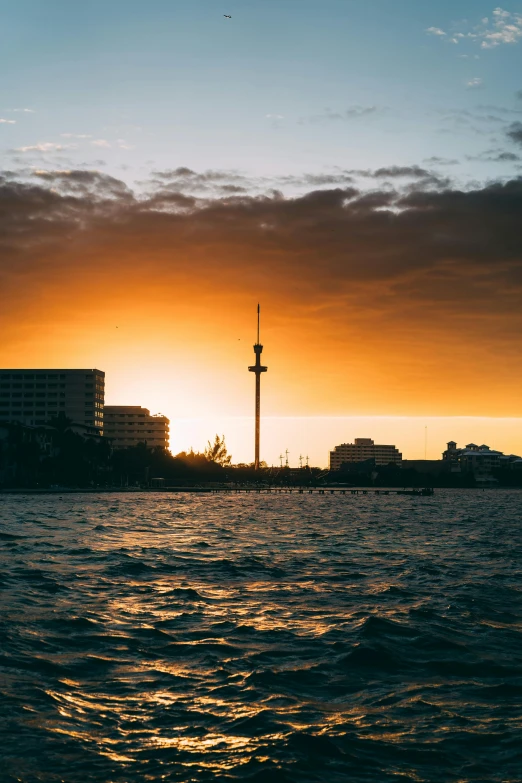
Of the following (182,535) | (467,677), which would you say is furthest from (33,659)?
(182,535)

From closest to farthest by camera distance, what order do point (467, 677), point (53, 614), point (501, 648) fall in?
1. point (467, 677)
2. point (501, 648)
3. point (53, 614)

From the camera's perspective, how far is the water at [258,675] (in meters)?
13.1

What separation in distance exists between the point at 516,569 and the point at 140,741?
33833 millimetres

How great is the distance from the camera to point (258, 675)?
18.5 meters

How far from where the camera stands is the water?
43.0 feet

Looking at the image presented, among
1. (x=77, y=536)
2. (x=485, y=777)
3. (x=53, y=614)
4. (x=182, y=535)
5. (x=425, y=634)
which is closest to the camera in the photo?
(x=485, y=777)

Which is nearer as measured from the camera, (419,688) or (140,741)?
(140,741)

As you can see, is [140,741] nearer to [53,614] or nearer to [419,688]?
[419,688]

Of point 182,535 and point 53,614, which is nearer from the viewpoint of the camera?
point 53,614

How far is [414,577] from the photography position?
39.0m

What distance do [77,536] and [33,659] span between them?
45.0 meters

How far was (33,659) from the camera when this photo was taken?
771 inches

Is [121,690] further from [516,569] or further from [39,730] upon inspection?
[516,569]

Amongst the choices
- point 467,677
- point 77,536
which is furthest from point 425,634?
point 77,536
